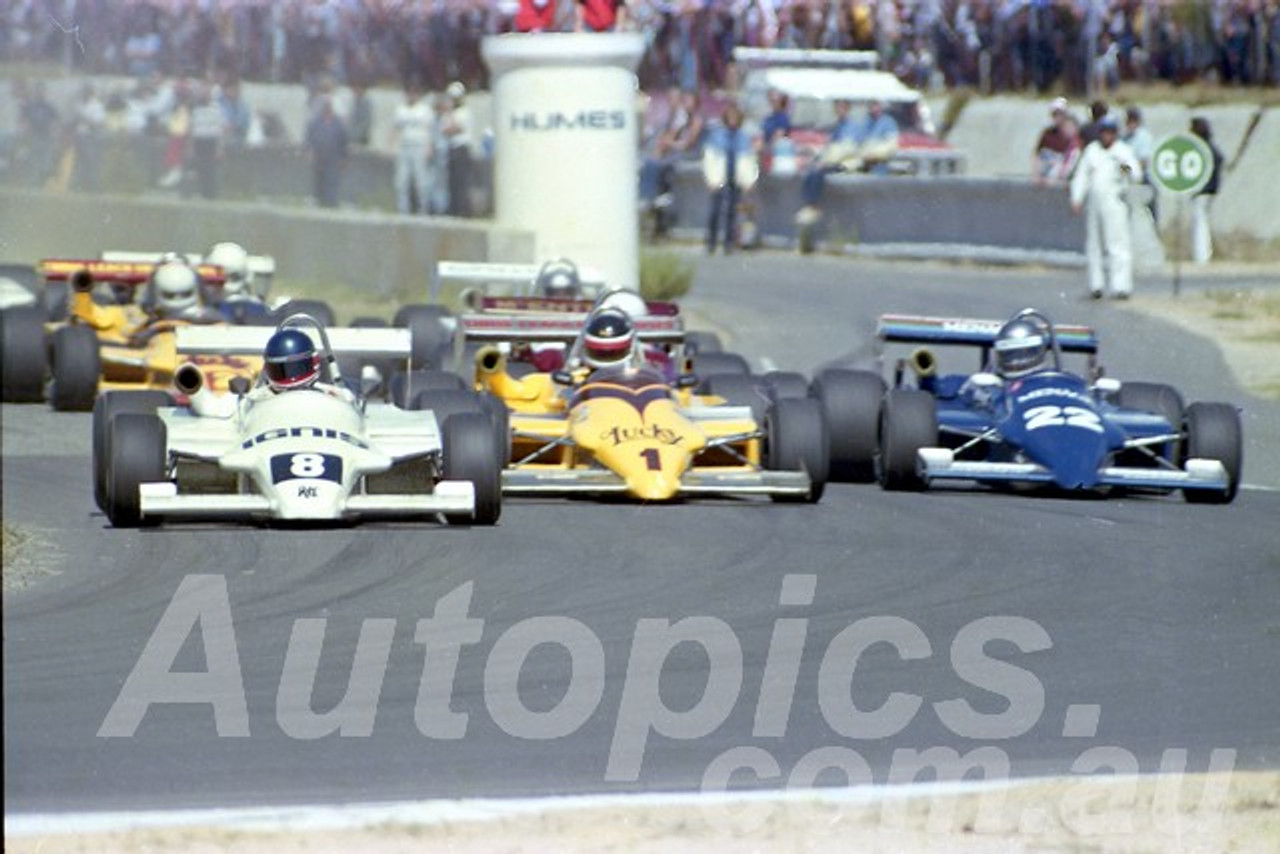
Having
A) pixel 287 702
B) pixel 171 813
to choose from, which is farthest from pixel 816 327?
pixel 171 813

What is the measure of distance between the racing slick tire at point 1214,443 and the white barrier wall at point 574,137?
9826 millimetres

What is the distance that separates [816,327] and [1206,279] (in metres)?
6.36

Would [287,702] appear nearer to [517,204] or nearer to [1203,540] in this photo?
[1203,540]

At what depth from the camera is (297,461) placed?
1218 cm

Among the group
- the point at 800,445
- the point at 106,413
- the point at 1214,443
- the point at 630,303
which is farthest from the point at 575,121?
the point at 106,413

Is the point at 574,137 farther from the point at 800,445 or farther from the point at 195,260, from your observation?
the point at 800,445

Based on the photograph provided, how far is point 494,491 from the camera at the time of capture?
12672mm

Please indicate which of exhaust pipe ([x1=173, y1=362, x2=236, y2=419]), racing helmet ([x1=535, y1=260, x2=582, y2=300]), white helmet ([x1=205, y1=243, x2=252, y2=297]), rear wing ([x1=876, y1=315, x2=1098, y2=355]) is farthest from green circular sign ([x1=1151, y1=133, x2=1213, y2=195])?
exhaust pipe ([x1=173, y1=362, x2=236, y2=419])

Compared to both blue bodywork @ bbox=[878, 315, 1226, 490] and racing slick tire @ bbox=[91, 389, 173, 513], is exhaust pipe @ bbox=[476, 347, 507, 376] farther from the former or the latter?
blue bodywork @ bbox=[878, 315, 1226, 490]

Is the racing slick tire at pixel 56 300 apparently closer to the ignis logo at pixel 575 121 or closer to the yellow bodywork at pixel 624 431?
the ignis logo at pixel 575 121

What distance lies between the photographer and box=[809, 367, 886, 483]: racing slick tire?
1475cm

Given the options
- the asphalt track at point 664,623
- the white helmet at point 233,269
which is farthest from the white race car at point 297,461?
the white helmet at point 233,269

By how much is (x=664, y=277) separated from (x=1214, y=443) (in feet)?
42.4

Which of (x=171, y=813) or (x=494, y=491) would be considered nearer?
(x=171, y=813)
